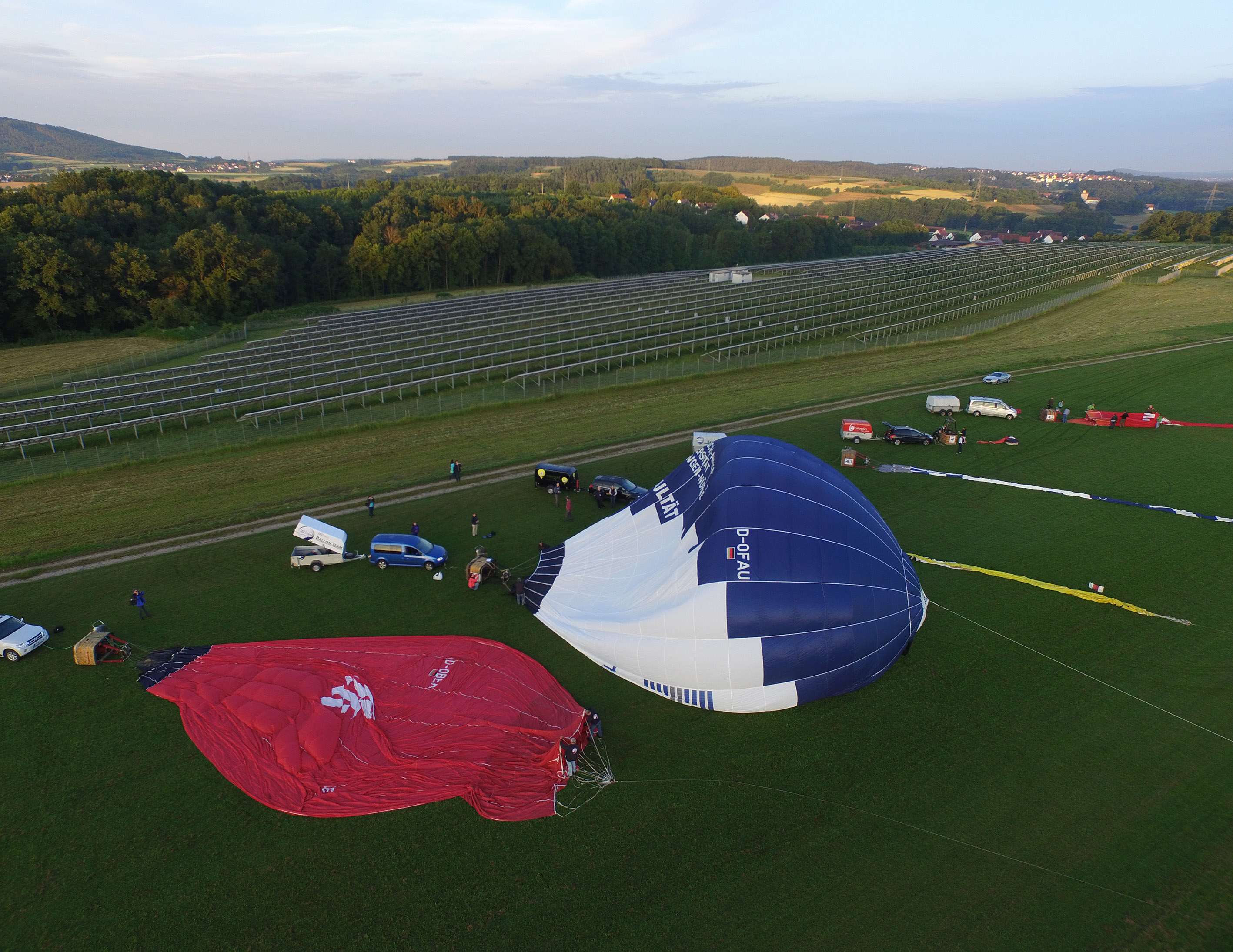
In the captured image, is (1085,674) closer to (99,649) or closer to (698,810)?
(698,810)

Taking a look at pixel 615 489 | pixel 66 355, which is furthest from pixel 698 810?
pixel 66 355

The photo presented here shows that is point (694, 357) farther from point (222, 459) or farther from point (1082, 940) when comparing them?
point (1082, 940)

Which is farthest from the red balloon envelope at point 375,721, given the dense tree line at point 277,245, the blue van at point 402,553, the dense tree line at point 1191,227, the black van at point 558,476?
the dense tree line at point 1191,227

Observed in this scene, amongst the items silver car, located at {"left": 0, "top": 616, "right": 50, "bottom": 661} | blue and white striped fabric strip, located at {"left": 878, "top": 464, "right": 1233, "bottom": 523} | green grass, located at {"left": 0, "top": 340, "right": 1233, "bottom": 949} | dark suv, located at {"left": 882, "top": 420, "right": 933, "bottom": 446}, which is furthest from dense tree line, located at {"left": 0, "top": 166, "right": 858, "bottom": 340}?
blue and white striped fabric strip, located at {"left": 878, "top": 464, "right": 1233, "bottom": 523}

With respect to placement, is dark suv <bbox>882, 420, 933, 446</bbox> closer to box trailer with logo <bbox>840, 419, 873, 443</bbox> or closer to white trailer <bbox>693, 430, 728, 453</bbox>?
box trailer with logo <bbox>840, 419, 873, 443</bbox>

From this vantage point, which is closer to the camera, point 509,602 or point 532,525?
point 509,602

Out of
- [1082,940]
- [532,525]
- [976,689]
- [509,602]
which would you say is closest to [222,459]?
[532,525]

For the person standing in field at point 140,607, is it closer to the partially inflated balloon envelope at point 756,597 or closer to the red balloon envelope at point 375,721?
the red balloon envelope at point 375,721
